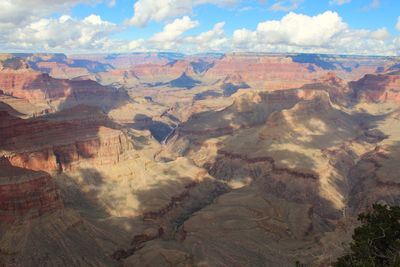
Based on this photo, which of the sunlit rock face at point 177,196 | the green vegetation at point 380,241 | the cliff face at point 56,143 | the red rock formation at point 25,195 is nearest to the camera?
the green vegetation at point 380,241

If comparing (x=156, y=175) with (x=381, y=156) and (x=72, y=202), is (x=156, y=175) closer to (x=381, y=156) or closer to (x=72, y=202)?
(x=72, y=202)

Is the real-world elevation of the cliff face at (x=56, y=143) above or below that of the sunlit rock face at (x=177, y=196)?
above

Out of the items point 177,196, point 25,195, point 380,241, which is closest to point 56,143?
point 177,196

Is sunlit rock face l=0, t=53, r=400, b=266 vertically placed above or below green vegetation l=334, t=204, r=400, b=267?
below

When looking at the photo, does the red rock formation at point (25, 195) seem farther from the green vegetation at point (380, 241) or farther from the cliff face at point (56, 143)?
the green vegetation at point (380, 241)

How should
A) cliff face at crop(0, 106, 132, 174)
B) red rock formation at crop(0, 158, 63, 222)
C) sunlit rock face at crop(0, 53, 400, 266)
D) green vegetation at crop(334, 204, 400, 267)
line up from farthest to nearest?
cliff face at crop(0, 106, 132, 174), red rock formation at crop(0, 158, 63, 222), sunlit rock face at crop(0, 53, 400, 266), green vegetation at crop(334, 204, 400, 267)

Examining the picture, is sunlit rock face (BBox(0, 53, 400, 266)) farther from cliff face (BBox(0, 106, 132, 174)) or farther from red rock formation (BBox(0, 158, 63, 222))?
cliff face (BBox(0, 106, 132, 174))

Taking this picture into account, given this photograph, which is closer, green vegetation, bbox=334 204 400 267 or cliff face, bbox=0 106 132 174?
green vegetation, bbox=334 204 400 267

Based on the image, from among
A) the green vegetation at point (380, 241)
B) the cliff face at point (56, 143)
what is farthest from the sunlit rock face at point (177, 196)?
the green vegetation at point (380, 241)

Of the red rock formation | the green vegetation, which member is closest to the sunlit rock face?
the red rock formation

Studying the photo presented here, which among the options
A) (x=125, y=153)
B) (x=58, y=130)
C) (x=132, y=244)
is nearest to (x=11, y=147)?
(x=58, y=130)
